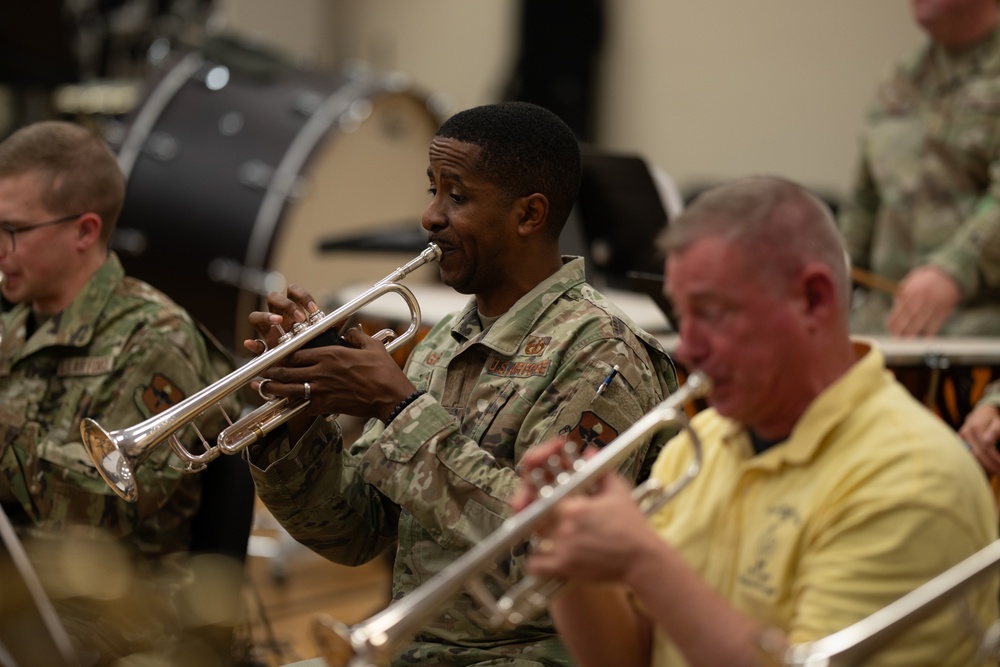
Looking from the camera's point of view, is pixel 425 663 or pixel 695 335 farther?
pixel 425 663

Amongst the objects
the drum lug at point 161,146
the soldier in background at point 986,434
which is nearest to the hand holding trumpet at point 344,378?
the soldier in background at point 986,434

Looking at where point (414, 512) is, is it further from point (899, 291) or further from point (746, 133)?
point (746, 133)

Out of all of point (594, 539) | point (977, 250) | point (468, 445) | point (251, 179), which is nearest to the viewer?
point (594, 539)

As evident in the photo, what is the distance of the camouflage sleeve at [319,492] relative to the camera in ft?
7.95

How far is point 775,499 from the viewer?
1.67 meters

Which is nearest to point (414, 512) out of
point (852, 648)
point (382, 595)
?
point (852, 648)

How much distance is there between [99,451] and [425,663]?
76cm

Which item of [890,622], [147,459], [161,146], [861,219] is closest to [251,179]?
[161,146]

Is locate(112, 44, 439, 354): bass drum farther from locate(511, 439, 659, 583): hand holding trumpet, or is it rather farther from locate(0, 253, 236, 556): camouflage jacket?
locate(511, 439, 659, 583): hand holding trumpet

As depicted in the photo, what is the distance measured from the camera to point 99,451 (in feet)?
8.13

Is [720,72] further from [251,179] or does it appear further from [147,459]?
[147,459]

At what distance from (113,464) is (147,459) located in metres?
0.22

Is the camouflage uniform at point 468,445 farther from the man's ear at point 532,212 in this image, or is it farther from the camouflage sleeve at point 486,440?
the man's ear at point 532,212

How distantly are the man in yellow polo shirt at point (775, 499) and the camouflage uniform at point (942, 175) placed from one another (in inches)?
96.4
